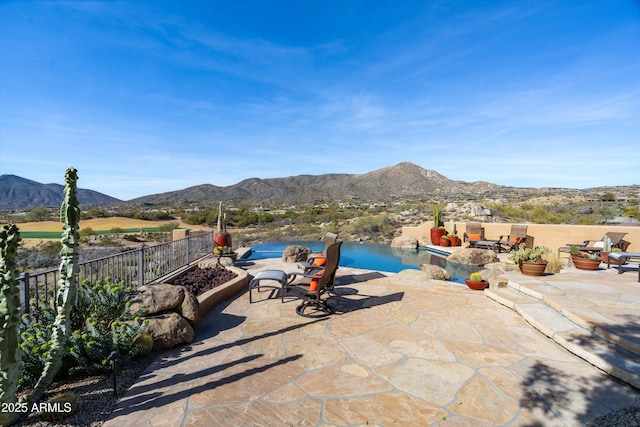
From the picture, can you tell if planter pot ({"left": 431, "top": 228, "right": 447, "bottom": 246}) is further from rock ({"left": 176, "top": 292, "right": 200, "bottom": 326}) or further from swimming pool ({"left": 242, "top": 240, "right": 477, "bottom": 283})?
rock ({"left": 176, "top": 292, "right": 200, "bottom": 326})

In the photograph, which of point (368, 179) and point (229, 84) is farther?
point (368, 179)

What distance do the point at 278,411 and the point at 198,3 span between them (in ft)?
34.7

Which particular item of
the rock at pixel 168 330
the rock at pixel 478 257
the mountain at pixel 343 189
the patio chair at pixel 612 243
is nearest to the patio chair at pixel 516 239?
the rock at pixel 478 257

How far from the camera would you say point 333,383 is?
2789 mm

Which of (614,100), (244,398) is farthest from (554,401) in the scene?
(614,100)

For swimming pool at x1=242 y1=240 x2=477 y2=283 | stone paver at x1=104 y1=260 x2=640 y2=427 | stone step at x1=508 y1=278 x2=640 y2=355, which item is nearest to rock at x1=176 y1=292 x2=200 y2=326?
stone paver at x1=104 y1=260 x2=640 y2=427

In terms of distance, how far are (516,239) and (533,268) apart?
6.72 metres

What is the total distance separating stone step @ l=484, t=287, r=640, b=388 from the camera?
2.91m

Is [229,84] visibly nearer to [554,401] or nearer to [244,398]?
[244,398]

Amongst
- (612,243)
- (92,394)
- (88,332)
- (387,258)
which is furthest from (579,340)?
(387,258)

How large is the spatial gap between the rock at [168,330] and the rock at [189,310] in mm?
257

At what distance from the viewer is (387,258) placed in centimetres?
1324

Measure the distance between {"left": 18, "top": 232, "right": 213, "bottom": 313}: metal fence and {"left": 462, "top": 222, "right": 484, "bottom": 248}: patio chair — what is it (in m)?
11.9

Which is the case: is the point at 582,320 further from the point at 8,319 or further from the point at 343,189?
the point at 343,189
